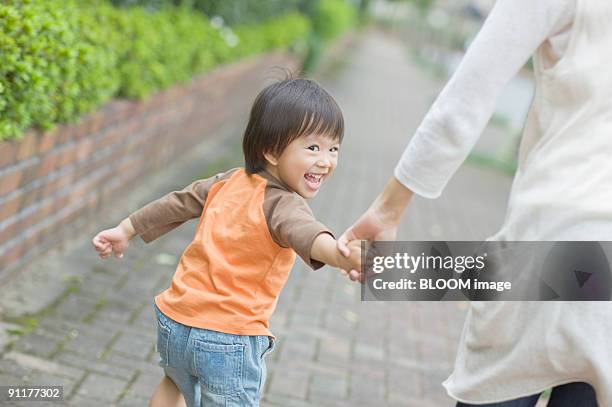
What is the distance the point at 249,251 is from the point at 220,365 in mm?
316

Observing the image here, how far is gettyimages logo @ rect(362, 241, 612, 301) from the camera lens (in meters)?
1.78

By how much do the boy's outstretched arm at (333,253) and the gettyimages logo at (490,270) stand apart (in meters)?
0.02

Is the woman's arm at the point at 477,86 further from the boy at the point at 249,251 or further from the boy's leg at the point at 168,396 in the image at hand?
the boy's leg at the point at 168,396

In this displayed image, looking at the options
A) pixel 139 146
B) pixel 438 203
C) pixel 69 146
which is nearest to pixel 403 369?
pixel 69 146

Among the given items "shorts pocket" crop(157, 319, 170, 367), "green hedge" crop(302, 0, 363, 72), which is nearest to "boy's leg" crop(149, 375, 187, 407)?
"shorts pocket" crop(157, 319, 170, 367)

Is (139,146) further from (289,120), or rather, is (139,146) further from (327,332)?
(289,120)

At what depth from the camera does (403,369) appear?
4035 mm

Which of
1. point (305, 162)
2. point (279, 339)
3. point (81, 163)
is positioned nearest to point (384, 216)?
point (305, 162)

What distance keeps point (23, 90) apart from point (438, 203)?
594 cm

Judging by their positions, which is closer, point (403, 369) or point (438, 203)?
point (403, 369)

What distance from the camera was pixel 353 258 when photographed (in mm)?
1859

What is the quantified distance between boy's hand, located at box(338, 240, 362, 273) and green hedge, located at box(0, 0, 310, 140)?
1882mm

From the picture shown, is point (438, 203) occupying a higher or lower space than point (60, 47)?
lower

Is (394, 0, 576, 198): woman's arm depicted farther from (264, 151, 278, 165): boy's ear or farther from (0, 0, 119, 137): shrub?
(0, 0, 119, 137): shrub
